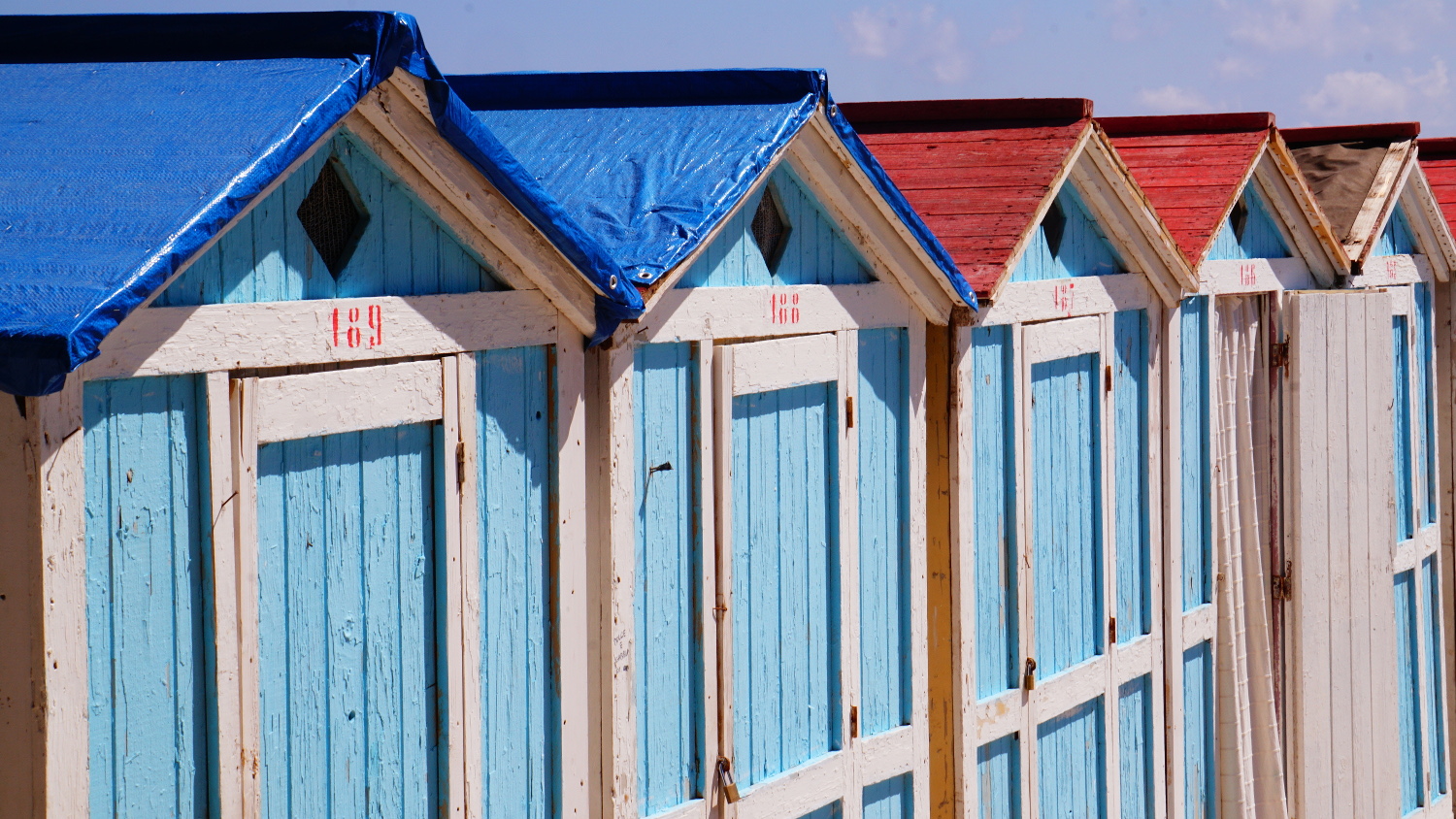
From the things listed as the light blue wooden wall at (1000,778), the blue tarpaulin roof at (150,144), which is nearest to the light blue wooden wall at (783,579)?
the blue tarpaulin roof at (150,144)

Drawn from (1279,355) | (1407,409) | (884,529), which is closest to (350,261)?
(884,529)

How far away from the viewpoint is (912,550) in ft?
18.7

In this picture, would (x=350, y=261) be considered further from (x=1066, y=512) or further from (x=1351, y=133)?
(x=1351, y=133)

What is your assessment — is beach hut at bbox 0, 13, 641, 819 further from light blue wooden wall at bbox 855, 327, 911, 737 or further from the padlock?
light blue wooden wall at bbox 855, 327, 911, 737

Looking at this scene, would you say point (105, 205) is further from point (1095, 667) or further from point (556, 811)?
point (1095, 667)

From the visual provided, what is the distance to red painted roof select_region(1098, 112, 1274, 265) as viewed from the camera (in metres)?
7.51

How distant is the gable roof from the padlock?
1.98 metres

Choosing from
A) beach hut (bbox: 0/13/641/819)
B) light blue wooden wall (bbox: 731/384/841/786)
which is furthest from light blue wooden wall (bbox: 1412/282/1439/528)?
beach hut (bbox: 0/13/641/819)

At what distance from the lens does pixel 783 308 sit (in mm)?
5027

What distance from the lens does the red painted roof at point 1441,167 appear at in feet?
35.7

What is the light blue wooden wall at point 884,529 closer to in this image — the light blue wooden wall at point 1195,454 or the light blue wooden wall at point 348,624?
the light blue wooden wall at point 348,624

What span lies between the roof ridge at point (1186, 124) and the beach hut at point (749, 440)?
287 centimetres

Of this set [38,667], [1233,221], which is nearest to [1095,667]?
[1233,221]

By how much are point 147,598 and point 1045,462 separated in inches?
163
